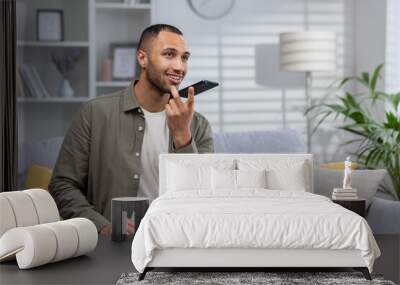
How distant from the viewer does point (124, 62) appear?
21.0ft

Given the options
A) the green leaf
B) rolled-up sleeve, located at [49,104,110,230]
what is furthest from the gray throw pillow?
the green leaf

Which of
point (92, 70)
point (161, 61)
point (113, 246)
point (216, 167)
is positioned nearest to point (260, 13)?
point (92, 70)

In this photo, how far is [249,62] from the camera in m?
6.68

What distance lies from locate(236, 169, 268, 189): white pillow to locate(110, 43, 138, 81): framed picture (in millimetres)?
2986

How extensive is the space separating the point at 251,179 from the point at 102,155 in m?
0.81

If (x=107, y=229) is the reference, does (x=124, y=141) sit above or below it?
above

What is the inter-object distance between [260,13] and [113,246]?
383 centimetres

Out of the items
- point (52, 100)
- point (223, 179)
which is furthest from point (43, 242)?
point (52, 100)

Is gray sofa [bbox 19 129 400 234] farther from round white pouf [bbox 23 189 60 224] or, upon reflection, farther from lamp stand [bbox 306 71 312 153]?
round white pouf [bbox 23 189 60 224]

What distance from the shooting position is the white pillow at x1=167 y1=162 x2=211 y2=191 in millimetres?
3568

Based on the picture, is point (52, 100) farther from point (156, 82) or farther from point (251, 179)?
point (251, 179)

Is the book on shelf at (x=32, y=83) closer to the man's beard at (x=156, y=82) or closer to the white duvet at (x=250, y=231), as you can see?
the man's beard at (x=156, y=82)

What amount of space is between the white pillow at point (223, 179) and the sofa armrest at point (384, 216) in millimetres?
1120

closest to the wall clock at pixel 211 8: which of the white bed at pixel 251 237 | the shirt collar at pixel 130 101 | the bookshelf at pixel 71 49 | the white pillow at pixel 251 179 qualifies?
the bookshelf at pixel 71 49
